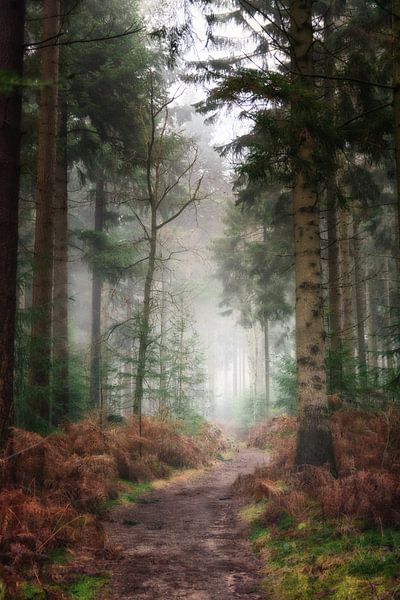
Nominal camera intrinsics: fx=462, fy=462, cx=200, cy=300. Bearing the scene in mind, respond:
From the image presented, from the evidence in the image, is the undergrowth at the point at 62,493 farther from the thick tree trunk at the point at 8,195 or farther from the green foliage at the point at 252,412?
the green foliage at the point at 252,412

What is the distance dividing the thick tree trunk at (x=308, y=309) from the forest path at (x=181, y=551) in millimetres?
1889

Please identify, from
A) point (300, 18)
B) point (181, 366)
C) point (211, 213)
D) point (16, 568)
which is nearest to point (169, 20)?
point (300, 18)

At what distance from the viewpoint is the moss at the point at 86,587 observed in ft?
14.3

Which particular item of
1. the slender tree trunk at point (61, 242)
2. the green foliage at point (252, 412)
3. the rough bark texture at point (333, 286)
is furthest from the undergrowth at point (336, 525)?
the green foliage at point (252, 412)

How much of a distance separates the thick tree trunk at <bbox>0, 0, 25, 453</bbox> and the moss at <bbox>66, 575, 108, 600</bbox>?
1.91 meters

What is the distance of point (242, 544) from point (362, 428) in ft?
14.2

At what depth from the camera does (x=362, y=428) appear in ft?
31.3

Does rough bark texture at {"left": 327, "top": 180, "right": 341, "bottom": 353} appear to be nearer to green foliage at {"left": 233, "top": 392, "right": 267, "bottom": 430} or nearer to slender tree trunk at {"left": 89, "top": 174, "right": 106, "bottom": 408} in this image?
slender tree trunk at {"left": 89, "top": 174, "right": 106, "bottom": 408}

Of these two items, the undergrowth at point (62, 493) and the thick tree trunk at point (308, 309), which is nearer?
the undergrowth at point (62, 493)

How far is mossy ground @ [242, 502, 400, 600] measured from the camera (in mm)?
3965

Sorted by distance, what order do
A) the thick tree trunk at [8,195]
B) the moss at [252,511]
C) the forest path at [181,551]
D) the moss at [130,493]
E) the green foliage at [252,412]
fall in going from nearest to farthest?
1. the forest path at [181,551]
2. the thick tree trunk at [8,195]
3. the moss at [252,511]
4. the moss at [130,493]
5. the green foliage at [252,412]

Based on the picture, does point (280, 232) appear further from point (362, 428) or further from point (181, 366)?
point (362, 428)

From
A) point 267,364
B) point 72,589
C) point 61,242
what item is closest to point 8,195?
point 72,589

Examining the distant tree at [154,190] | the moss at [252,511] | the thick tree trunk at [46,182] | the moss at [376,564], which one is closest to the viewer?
the moss at [376,564]
